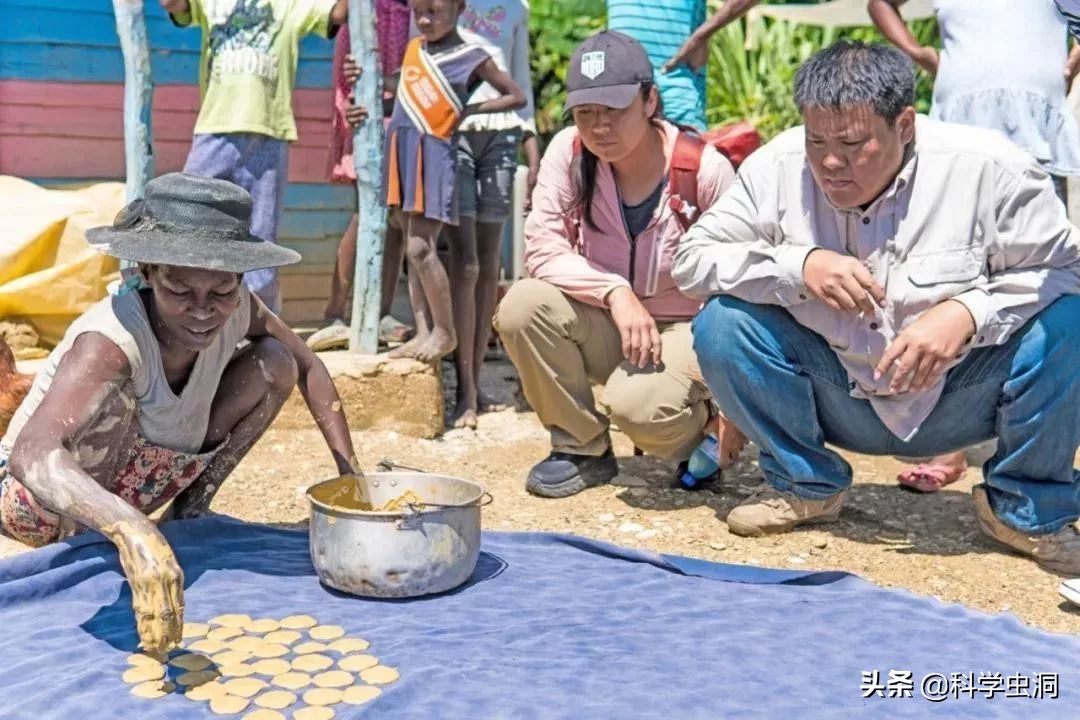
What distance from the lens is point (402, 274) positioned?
7.03 m

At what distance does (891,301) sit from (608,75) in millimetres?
1119

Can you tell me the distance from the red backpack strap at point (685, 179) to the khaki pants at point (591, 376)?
0.37m

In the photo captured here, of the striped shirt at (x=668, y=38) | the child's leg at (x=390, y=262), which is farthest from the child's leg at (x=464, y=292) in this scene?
the striped shirt at (x=668, y=38)

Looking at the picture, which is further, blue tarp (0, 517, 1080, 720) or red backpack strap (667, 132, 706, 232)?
red backpack strap (667, 132, 706, 232)

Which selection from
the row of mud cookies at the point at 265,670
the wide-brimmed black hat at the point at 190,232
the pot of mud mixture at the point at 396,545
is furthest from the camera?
the pot of mud mixture at the point at 396,545

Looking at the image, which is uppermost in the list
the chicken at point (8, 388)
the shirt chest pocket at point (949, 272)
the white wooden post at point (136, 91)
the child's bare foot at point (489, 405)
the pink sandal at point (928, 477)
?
the white wooden post at point (136, 91)

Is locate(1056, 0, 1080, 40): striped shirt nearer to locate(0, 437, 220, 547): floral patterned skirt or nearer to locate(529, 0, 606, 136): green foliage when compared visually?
locate(0, 437, 220, 547): floral patterned skirt

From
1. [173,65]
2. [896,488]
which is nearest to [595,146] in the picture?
[896,488]

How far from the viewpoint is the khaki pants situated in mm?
4066

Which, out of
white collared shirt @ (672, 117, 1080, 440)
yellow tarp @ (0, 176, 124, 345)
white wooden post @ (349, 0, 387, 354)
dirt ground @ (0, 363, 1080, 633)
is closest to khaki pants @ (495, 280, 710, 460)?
dirt ground @ (0, 363, 1080, 633)

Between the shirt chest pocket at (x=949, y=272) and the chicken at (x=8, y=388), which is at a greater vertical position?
the shirt chest pocket at (x=949, y=272)

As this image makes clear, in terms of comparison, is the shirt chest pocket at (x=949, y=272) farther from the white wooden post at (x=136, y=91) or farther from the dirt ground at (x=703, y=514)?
the white wooden post at (x=136, y=91)

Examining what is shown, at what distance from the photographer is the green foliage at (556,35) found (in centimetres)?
905

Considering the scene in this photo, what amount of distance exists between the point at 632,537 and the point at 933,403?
948 millimetres
